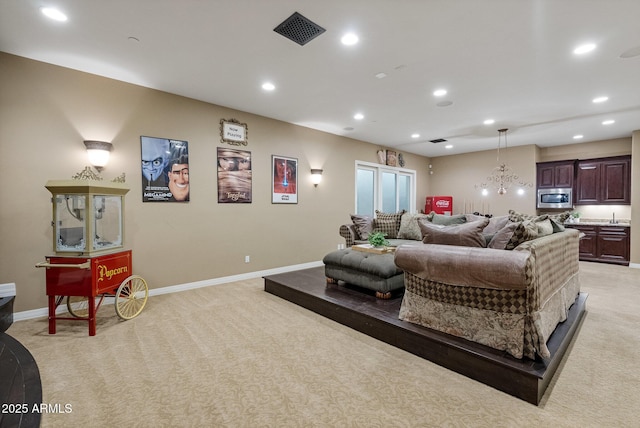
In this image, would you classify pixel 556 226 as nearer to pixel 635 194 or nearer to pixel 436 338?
pixel 436 338

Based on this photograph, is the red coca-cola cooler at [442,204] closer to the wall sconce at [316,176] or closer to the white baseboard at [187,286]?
the wall sconce at [316,176]

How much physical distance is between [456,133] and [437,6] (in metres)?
4.47

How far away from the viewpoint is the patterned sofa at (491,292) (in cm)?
195

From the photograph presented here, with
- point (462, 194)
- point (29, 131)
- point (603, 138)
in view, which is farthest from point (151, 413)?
point (603, 138)

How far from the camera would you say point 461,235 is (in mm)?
2551

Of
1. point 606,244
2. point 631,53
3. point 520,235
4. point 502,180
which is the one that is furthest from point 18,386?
point 606,244

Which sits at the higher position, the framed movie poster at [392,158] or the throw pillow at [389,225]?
the framed movie poster at [392,158]

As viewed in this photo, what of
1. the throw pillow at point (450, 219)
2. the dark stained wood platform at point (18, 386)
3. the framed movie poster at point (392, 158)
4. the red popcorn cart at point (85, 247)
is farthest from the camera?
the framed movie poster at point (392, 158)

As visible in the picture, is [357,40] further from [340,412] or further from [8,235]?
[8,235]

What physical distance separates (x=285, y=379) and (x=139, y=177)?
327 centimetres

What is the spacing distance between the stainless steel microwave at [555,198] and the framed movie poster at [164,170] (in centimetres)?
793

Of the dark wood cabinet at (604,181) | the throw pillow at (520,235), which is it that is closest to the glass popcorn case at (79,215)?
the throw pillow at (520,235)

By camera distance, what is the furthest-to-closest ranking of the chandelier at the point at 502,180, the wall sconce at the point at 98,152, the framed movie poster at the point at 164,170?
the chandelier at the point at 502,180
the framed movie poster at the point at 164,170
the wall sconce at the point at 98,152

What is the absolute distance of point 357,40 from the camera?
277cm
